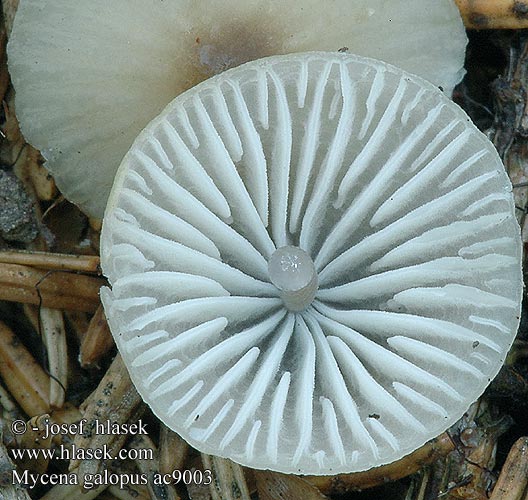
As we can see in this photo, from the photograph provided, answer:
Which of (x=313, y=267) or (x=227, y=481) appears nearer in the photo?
(x=313, y=267)

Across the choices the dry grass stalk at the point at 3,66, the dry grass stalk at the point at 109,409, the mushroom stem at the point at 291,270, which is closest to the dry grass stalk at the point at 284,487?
the dry grass stalk at the point at 109,409

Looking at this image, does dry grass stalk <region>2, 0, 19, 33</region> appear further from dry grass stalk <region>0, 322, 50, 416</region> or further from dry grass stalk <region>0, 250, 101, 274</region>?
dry grass stalk <region>0, 322, 50, 416</region>

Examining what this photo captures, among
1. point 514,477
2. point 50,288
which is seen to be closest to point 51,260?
point 50,288

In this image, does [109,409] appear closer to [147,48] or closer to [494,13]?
[147,48]

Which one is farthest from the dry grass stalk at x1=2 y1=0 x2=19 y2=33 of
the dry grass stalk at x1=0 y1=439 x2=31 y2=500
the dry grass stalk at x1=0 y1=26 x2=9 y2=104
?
the dry grass stalk at x1=0 y1=439 x2=31 y2=500

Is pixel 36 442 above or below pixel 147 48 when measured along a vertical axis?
below

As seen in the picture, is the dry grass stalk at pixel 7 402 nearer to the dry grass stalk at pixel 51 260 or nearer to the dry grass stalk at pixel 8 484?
the dry grass stalk at pixel 8 484

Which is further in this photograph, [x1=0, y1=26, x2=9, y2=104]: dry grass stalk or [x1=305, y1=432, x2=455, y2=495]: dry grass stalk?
[x1=0, y1=26, x2=9, y2=104]: dry grass stalk
